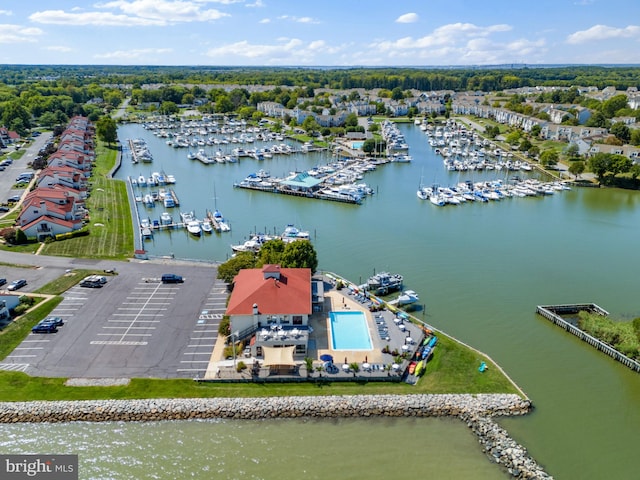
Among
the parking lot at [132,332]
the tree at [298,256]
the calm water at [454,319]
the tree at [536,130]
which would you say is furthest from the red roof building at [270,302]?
the tree at [536,130]

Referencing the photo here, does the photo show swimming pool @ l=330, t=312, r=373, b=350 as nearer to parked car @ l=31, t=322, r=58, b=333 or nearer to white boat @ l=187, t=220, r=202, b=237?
parked car @ l=31, t=322, r=58, b=333

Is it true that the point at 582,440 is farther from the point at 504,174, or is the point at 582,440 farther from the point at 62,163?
the point at 62,163

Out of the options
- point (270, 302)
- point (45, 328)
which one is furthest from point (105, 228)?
point (270, 302)

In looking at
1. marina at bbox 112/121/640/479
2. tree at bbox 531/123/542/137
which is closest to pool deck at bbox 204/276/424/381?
marina at bbox 112/121/640/479

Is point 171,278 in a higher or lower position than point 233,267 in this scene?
lower

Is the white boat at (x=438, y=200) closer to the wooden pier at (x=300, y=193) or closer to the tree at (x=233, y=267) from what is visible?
the wooden pier at (x=300, y=193)

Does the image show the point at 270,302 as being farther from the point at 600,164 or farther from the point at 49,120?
the point at 49,120
